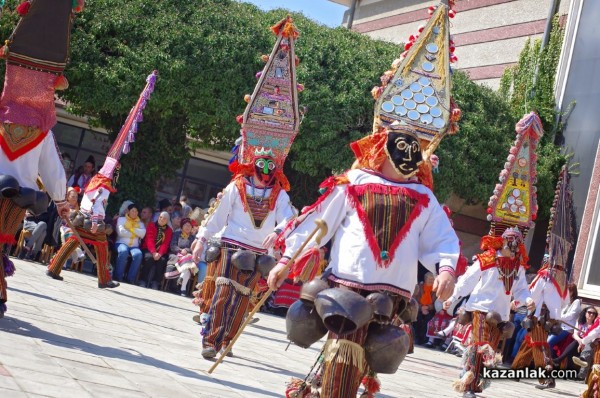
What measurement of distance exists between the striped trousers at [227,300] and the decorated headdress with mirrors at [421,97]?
3198mm

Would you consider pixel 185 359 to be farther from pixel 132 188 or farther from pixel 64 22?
pixel 132 188

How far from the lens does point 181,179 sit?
92.5 feet

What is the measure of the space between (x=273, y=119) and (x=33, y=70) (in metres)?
3.82

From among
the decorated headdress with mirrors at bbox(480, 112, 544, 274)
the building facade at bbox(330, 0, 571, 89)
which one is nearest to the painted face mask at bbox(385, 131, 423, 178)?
the decorated headdress with mirrors at bbox(480, 112, 544, 274)

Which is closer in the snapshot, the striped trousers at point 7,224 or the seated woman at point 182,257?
the striped trousers at point 7,224

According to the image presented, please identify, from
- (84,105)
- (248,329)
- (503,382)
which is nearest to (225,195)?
(248,329)

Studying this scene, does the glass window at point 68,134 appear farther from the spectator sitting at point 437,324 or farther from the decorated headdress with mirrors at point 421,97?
the decorated headdress with mirrors at point 421,97

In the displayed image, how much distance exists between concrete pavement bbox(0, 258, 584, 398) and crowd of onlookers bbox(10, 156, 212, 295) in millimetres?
2917

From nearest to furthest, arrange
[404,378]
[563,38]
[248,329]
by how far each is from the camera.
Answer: [404,378] < [248,329] < [563,38]

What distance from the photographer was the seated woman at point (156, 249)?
19188 mm

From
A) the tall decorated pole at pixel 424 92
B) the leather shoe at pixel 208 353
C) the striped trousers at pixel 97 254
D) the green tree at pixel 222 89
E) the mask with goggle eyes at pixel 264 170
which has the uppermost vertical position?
the green tree at pixel 222 89

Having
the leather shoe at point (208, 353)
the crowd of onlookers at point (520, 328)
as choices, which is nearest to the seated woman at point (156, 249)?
the crowd of onlookers at point (520, 328)

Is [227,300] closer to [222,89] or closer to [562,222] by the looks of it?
[222,89]

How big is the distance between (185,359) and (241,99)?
1418 centimetres
